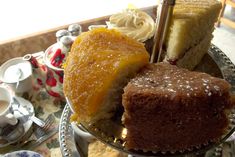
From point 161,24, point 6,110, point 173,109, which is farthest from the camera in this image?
point 6,110

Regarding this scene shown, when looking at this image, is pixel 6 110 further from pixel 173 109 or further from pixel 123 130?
pixel 173 109

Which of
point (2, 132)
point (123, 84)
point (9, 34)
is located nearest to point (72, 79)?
point (123, 84)

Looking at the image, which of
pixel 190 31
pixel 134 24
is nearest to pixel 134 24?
pixel 134 24

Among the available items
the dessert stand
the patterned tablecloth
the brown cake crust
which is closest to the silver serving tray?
the dessert stand

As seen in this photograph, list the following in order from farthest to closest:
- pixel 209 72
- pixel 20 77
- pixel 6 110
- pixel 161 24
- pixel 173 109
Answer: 1. pixel 20 77
2. pixel 6 110
3. pixel 209 72
4. pixel 161 24
5. pixel 173 109

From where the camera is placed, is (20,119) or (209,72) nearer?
(209,72)

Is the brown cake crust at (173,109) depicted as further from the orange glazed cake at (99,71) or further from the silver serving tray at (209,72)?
the silver serving tray at (209,72)

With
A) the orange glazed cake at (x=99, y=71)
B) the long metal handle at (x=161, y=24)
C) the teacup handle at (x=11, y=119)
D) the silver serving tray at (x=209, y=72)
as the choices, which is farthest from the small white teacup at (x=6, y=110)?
the long metal handle at (x=161, y=24)
